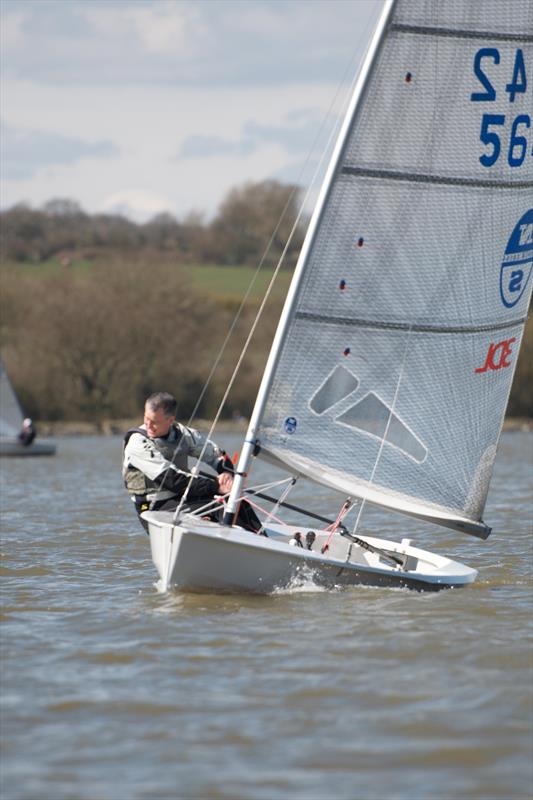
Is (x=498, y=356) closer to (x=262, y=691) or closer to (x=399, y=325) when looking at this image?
(x=399, y=325)

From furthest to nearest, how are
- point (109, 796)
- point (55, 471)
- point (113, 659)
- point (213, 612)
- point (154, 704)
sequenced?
point (55, 471) < point (213, 612) < point (113, 659) < point (154, 704) < point (109, 796)

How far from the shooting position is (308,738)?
5387 millimetres

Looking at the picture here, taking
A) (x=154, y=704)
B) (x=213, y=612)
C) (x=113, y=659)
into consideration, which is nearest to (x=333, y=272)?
(x=213, y=612)

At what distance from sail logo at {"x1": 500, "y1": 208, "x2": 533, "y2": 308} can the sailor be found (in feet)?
7.23

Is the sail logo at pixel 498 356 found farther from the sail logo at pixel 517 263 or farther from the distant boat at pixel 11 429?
the distant boat at pixel 11 429

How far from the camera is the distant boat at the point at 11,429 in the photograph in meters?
30.9

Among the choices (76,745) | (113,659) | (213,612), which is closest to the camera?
(76,745)

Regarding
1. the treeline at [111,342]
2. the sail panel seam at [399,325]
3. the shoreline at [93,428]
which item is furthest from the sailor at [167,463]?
the treeline at [111,342]

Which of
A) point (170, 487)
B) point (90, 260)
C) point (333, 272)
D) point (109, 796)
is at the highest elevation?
point (90, 260)

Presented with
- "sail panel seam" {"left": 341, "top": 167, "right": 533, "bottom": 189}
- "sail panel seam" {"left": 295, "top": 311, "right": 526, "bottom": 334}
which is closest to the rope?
"sail panel seam" {"left": 295, "top": 311, "right": 526, "bottom": 334}

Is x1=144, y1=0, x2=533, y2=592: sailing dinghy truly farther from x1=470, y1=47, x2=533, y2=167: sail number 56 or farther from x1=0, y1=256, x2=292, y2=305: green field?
x1=0, y1=256, x2=292, y2=305: green field

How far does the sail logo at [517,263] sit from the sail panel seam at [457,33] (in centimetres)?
112

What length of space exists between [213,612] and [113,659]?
3.91 ft

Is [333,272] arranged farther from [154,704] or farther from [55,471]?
[55,471]
